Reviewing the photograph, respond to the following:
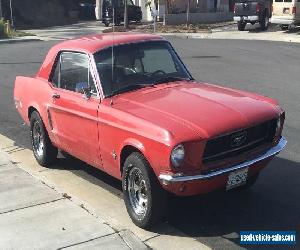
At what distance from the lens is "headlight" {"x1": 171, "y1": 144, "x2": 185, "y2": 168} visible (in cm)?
452

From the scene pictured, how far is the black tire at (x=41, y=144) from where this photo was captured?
6.99 m

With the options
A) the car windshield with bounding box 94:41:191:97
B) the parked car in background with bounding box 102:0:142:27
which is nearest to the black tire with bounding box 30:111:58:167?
the car windshield with bounding box 94:41:191:97

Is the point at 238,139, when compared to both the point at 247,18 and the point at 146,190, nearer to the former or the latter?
the point at 146,190

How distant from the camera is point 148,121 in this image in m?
4.80

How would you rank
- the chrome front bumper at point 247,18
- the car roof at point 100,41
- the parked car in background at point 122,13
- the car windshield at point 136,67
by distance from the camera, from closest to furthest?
the car windshield at point 136,67 < the car roof at point 100,41 < the chrome front bumper at point 247,18 < the parked car in background at point 122,13

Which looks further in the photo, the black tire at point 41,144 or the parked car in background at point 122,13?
the parked car in background at point 122,13

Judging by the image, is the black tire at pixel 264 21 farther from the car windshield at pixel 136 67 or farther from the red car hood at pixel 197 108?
the red car hood at pixel 197 108

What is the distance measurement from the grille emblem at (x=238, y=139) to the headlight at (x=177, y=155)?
0.59 meters

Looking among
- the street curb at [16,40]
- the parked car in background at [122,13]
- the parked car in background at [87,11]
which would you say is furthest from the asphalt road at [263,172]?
the parked car in background at [87,11]

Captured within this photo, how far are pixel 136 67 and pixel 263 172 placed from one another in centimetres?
217

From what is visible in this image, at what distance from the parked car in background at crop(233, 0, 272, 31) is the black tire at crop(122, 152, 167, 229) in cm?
2519

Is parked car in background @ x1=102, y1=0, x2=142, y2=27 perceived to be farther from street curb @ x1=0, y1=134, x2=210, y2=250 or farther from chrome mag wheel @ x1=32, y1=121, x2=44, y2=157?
street curb @ x1=0, y1=134, x2=210, y2=250

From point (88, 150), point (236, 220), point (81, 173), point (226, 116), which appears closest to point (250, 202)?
point (236, 220)

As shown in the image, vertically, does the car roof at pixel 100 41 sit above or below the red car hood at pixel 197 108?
above
